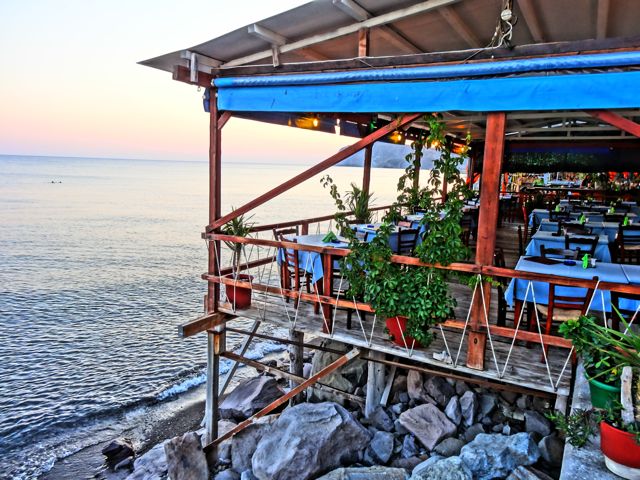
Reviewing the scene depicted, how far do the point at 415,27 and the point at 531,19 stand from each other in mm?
1303

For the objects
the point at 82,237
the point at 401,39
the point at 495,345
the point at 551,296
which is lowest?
the point at 82,237

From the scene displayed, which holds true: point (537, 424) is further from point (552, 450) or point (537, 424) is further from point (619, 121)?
point (619, 121)

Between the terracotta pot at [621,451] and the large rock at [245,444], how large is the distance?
4665 mm

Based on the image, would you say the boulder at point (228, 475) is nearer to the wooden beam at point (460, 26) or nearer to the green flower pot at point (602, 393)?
the green flower pot at point (602, 393)

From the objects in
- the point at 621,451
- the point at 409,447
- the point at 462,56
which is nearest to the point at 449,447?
the point at 409,447

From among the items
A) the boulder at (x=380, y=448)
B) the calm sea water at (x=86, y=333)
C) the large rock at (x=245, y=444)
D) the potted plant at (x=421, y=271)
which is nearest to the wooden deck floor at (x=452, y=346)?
the potted plant at (x=421, y=271)

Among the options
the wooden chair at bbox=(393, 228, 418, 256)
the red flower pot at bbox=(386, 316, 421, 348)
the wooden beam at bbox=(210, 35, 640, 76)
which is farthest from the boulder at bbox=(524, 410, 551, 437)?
the wooden beam at bbox=(210, 35, 640, 76)

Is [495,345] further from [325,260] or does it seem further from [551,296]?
[325,260]

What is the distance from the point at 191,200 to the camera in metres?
52.5

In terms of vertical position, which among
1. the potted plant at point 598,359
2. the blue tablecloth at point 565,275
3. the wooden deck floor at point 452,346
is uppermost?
the blue tablecloth at point 565,275

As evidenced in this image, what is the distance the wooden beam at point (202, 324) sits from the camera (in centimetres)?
538

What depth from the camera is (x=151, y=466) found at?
23.9 ft

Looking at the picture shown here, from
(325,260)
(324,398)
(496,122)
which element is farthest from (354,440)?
(496,122)

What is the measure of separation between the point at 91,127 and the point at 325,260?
2148 inches
